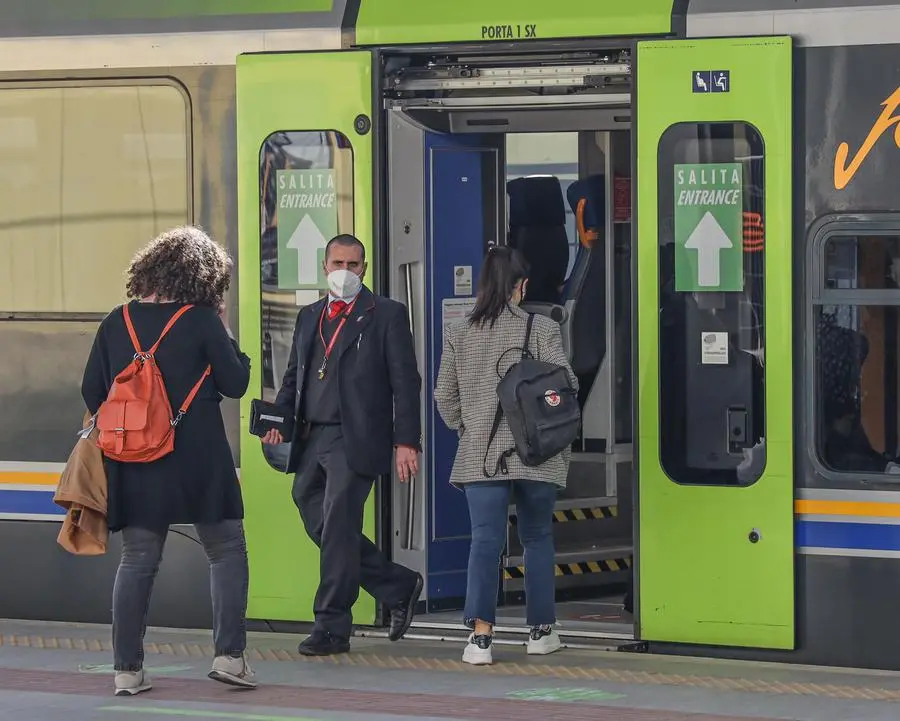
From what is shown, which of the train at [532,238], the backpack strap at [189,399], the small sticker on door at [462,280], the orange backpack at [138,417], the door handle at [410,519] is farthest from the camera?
the small sticker on door at [462,280]

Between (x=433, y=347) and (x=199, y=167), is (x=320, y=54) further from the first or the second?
(x=433, y=347)

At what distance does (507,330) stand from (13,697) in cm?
226

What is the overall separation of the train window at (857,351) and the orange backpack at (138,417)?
2.39 meters

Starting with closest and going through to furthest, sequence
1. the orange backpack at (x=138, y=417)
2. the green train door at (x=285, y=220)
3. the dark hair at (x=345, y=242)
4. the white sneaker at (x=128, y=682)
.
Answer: the orange backpack at (x=138, y=417) → the white sneaker at (x=128, y=682) → the dark hair at (x=345, y=242) → the green train door at (x=285, y=220)

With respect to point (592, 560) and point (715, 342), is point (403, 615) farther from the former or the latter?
point (715, 342)

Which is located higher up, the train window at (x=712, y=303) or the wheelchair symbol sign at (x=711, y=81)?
the wheelchair symbol sign at (x=711, y=81)

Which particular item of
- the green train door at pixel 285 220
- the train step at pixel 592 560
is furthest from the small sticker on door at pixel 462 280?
the train step at pixel 592 560

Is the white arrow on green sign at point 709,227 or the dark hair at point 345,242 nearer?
the white arrow on green sign at point 709,227

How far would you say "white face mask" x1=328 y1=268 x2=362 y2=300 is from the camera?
24.3 ft

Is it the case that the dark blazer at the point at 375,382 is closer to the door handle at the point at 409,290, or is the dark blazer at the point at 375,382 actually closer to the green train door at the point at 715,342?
the door handle at the point at 409,290

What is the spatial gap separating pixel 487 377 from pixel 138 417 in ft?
4.64

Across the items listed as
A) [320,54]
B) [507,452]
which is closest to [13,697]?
[507,452]

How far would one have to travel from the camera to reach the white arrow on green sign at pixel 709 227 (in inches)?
284

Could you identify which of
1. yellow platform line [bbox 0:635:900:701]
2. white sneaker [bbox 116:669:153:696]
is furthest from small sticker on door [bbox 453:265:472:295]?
white sneaker [bbox 116:669:153:696]
